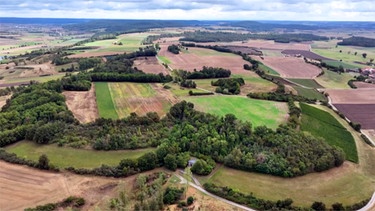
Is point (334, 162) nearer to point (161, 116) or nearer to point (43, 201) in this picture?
point (161, 116)

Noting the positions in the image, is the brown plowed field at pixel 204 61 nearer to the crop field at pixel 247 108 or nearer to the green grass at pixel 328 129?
the crop field at pixel 247 108

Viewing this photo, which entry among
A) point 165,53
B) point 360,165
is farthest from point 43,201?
point 165,53

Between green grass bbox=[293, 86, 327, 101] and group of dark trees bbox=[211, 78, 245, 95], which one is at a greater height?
group of dark trees bbox=[211, 78, 245, 95]

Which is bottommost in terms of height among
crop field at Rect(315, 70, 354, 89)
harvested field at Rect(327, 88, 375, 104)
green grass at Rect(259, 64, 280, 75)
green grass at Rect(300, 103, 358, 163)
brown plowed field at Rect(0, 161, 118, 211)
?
green grass at Rect(259, 64, 280, 75)

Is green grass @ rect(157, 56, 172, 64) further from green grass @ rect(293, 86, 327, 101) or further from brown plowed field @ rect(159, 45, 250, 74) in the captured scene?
green grass @ rect(293, 86, 327, 101)

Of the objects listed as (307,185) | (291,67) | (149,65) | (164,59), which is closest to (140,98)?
(149,65)

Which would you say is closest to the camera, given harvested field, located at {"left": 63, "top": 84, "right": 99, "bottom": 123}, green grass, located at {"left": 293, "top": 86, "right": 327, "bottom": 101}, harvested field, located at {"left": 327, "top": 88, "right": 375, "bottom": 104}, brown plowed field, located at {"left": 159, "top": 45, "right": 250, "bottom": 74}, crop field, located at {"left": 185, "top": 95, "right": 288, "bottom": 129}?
crop field, located at {"left": 185, "top": 95, "right": 288, "bottom": 129}

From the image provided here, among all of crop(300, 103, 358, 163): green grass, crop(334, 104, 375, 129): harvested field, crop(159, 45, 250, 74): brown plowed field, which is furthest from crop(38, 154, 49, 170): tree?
crop(159, 45, 250, 74): brown plowed field

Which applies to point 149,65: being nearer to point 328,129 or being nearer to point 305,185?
point 328,129
